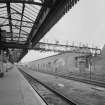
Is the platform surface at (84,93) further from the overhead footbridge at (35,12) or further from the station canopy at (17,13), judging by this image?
the station canopy at (17,13)

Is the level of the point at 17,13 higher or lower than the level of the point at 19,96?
higher

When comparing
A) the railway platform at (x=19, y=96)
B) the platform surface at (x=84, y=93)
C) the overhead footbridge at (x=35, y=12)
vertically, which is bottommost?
the platform surface at (x=84, y=93)

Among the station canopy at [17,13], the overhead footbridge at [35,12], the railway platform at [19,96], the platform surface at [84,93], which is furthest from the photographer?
the station canopy at [17,13]

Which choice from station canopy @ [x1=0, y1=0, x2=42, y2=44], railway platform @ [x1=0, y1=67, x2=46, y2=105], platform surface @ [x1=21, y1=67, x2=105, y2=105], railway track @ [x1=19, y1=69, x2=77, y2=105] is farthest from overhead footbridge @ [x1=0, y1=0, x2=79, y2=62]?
platform surface @ [x1=21, y1=67, x2=105, y2=105]

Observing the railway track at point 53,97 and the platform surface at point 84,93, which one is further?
the platform surface at point 84,93

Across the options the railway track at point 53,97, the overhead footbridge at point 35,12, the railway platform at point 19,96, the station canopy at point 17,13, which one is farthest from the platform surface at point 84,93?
the station canopy at point 17,13

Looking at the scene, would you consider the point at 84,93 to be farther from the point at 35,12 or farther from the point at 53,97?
the point at 35,12

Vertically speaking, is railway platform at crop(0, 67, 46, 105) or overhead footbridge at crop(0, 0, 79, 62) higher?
overhead footbridge at crop(0, 0, 79, 62)

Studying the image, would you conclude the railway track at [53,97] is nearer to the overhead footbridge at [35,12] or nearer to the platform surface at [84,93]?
the platform surface at [84,93]

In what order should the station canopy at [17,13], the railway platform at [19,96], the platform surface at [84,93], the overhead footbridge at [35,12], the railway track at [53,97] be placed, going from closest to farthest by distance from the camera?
the railway platform at [19,96] → the overhead footbridge at [35,12] → the railway track at [53,97] → the platform surface at [84,93] → the station canopy at [17,13]

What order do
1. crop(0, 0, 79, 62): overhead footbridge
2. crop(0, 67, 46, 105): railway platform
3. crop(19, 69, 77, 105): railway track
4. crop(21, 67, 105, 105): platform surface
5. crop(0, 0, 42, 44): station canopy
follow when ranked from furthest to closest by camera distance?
crop(0, 0, 42, 44): station canopy, crop(21, 67, 105, 105): platform surface, crop(19, 69, 77, 105): railway track, crop(0, 0, 79, 62): overhead footbridge, crop(0, 67, 46, 105): railway platform

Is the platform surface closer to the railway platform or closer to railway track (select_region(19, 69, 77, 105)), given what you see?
railway track (select_region(19, 69, 77, 105))

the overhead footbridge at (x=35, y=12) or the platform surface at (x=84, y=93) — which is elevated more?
the overhead footbridge at (x=35, y=12)

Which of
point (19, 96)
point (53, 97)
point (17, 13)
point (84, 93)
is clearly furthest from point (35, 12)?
point (84, 93)
